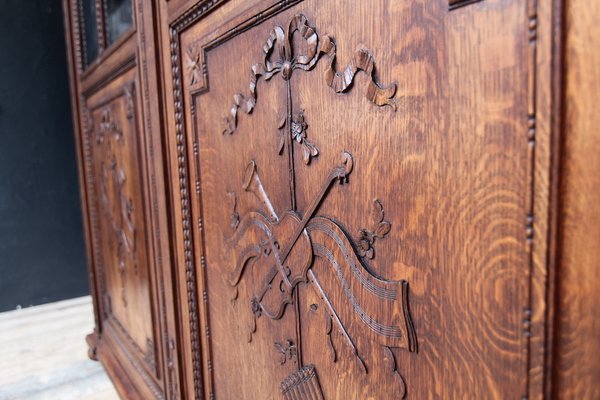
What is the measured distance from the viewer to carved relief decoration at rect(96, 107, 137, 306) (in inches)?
52.2

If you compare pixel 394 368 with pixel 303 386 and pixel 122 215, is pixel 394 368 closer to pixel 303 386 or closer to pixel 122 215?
pixel 303 386

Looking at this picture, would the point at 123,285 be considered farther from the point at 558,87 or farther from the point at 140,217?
the point at 558,87

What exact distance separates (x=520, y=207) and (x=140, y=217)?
1.08 metres

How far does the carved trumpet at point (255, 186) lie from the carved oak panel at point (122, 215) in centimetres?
56

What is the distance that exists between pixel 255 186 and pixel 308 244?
0.16 meters

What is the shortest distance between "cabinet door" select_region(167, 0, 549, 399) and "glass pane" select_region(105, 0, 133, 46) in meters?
0.44

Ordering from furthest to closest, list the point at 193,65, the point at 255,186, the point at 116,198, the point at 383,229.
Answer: the point at 116,198 < the point at 193,65 < the point at 255,186 < the point at 383,229

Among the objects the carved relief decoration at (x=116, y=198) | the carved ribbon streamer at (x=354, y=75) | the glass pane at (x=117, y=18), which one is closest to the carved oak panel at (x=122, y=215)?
the carved relief decoration at (x=116, y=198)

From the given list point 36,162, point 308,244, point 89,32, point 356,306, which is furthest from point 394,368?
point 36,162

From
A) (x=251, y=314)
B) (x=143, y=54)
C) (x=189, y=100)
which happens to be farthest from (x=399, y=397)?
(x=143, y=54)

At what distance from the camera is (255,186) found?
2.35 ft

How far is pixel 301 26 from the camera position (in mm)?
565

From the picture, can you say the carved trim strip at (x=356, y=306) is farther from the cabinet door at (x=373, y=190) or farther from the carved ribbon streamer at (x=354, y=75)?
the carved ribbon streamer at (x=354, y=75)

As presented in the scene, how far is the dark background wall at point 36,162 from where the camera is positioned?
7.86ft
